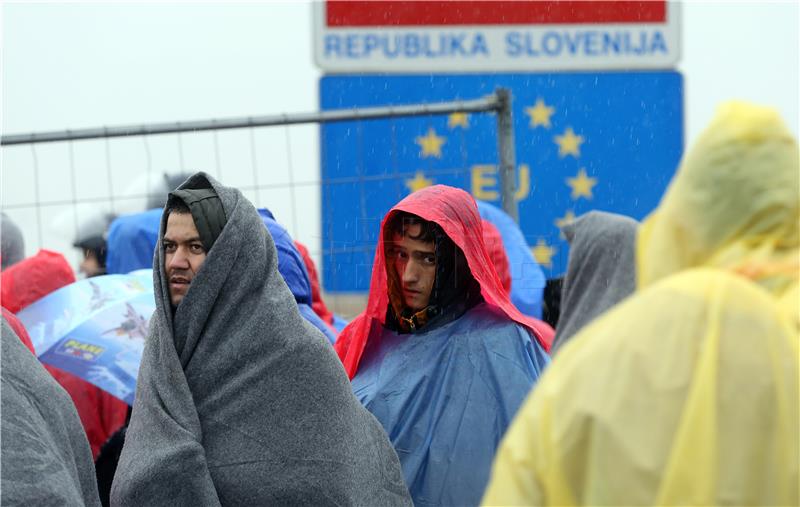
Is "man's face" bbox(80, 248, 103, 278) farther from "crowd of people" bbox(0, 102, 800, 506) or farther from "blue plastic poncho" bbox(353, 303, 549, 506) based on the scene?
"blue plastic poncho" bbox(353, 303, 549, 506)

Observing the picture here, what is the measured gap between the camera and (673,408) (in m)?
2.09

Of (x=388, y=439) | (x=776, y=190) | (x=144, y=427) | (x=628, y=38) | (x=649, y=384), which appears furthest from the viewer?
(x=628, y=38)

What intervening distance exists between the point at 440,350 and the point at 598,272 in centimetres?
70

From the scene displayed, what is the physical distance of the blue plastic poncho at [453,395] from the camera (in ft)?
15.1

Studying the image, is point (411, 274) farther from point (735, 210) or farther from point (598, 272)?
point (735, 210)

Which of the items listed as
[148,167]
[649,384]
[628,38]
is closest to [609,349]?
[649,384]

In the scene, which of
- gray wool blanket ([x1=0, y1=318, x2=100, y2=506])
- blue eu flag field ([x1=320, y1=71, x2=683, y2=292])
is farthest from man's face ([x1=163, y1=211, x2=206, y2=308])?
blue eu flag field ([x1=320, y1=71, x2=683, y2=292])

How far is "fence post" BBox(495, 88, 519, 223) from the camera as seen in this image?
7.09m

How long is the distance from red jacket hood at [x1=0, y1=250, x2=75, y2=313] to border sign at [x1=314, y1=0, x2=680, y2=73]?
189 centimetres

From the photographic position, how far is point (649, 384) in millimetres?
2094

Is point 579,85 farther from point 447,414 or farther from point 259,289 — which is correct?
point 259,289

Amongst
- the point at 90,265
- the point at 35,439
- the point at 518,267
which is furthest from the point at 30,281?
the point at 35,439

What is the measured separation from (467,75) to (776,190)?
18.2 feet

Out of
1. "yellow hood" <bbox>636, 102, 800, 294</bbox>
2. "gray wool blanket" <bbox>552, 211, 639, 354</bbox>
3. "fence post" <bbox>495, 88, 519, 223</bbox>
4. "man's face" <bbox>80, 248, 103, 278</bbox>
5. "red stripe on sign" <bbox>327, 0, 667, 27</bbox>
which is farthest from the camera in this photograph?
"man's face" <bbox>80, 248, 103, 278</bbox>
